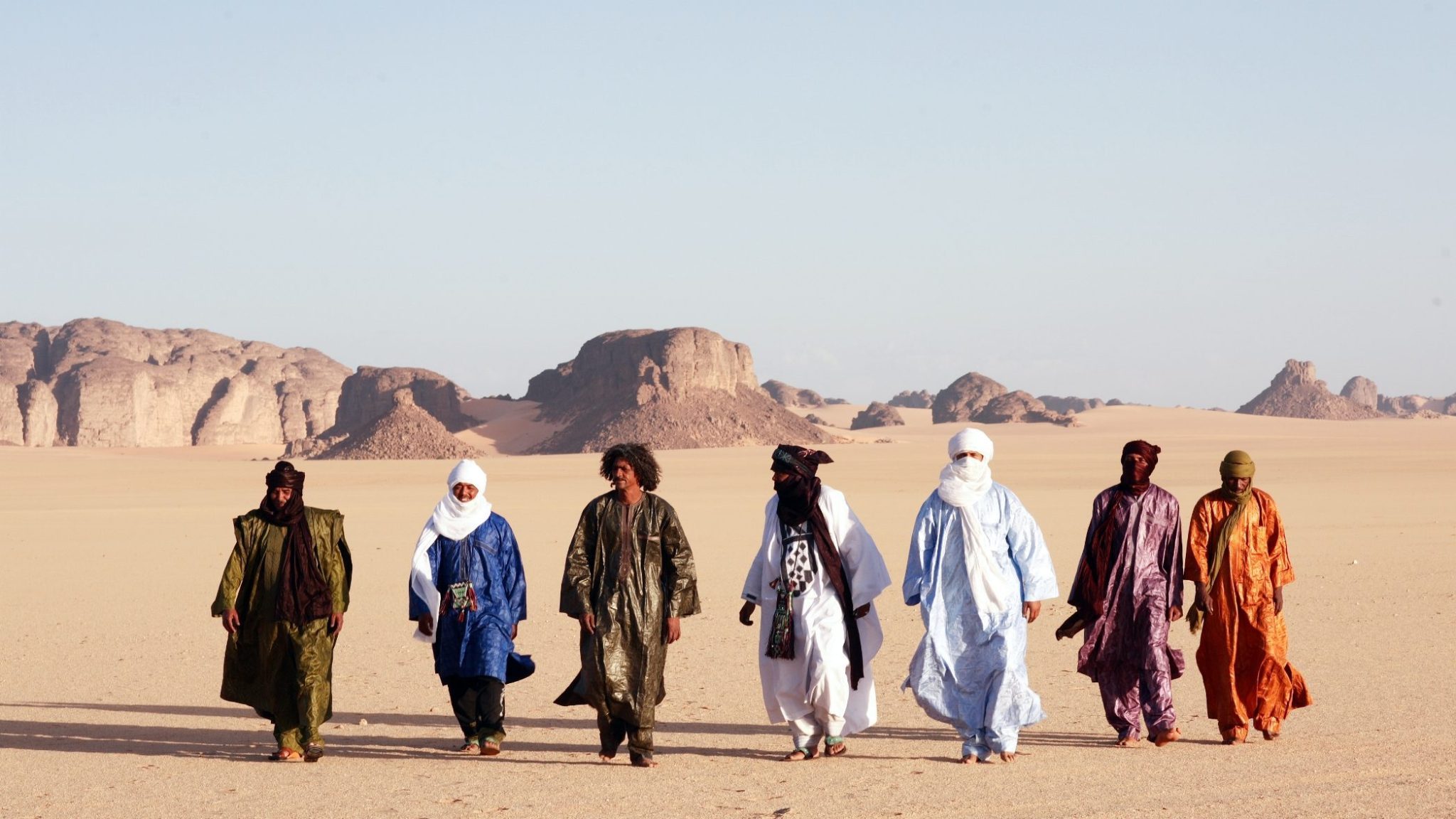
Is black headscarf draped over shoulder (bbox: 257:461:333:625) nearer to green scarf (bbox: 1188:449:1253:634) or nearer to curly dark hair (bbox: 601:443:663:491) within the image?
curly dark hair (bbox: 601:443:663:491)

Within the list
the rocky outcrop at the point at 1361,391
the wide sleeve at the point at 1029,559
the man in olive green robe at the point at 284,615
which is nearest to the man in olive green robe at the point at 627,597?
the man in olive green robe at the point at 284,615

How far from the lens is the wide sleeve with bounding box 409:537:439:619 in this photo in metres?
6.84

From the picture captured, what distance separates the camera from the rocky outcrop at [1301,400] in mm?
120000

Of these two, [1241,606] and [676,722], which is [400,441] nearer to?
[676,722]

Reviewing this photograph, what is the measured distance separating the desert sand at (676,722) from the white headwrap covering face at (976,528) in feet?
2.22

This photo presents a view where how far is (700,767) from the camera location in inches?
252

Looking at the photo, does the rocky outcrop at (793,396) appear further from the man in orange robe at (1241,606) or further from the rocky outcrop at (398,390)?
the man in orange robe at (1241,606)

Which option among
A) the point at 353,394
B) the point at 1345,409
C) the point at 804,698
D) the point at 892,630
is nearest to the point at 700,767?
the point at 804,698

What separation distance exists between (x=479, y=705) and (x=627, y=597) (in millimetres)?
857

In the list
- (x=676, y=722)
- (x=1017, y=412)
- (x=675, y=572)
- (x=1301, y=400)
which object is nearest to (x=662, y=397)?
(x=1017, y=412)

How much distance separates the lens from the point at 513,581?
691cm

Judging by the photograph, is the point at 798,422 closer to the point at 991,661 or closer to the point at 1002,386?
the point at 1002,386

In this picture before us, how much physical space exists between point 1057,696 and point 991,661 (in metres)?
1.84

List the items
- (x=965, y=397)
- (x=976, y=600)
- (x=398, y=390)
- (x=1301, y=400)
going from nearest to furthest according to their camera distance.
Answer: (x=976, y=600)
(x=398, y=390)
(x=965, y=397)
(x=1301, y=400)
